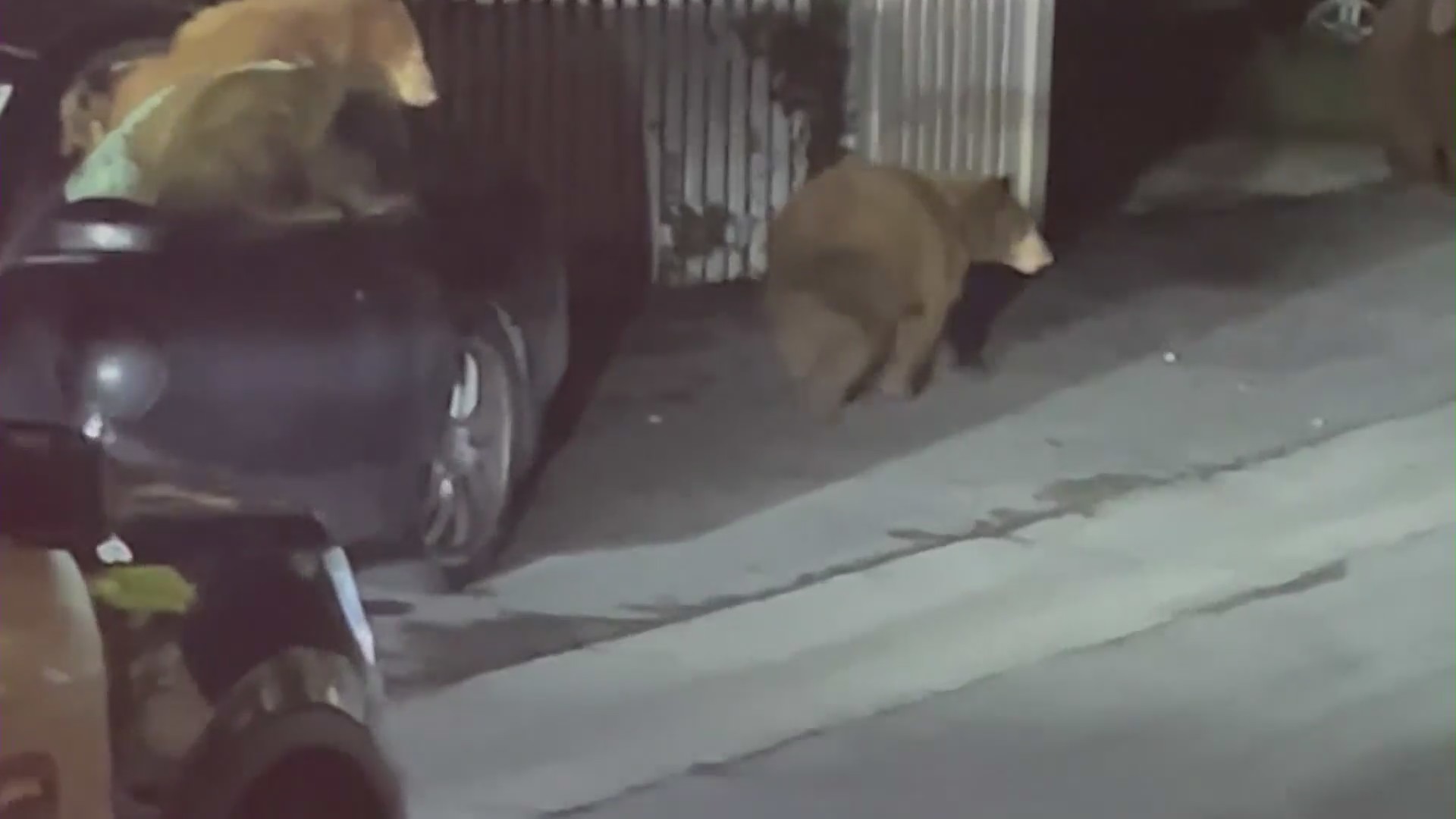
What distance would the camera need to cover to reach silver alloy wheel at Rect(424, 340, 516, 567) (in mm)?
895

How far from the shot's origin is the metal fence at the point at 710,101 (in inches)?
35.4

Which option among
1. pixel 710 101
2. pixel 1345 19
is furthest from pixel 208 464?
pixel 1345 19

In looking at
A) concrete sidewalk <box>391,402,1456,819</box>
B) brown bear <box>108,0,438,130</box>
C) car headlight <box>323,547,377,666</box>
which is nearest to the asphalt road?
concrete sidewalk <box>391,402,1456,819</box>

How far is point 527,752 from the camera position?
34.9 inches

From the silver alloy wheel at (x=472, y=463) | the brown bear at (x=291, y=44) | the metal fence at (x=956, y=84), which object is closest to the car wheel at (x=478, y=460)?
the silver alloy wheel at (x=472, y=463)

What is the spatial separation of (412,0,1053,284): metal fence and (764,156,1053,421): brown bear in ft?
0.05

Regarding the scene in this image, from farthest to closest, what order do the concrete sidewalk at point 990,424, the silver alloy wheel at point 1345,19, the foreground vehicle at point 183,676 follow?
the silver alloy wheel at point 1345,19 → the concrete sidewalk at point 990,424 → the foreground vehicle at point 183,676

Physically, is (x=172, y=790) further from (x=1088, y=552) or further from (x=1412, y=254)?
(x=1412, y=254)

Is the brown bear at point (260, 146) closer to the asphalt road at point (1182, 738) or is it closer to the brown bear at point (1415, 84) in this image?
the asphalt road at point (1182, 738)

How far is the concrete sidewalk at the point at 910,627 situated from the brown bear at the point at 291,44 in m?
0.31

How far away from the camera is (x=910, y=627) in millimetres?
972

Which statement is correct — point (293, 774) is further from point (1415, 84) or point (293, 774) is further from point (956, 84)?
point (1415, 84)

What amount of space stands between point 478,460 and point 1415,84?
2.12ft

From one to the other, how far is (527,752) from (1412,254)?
0.65 metres
